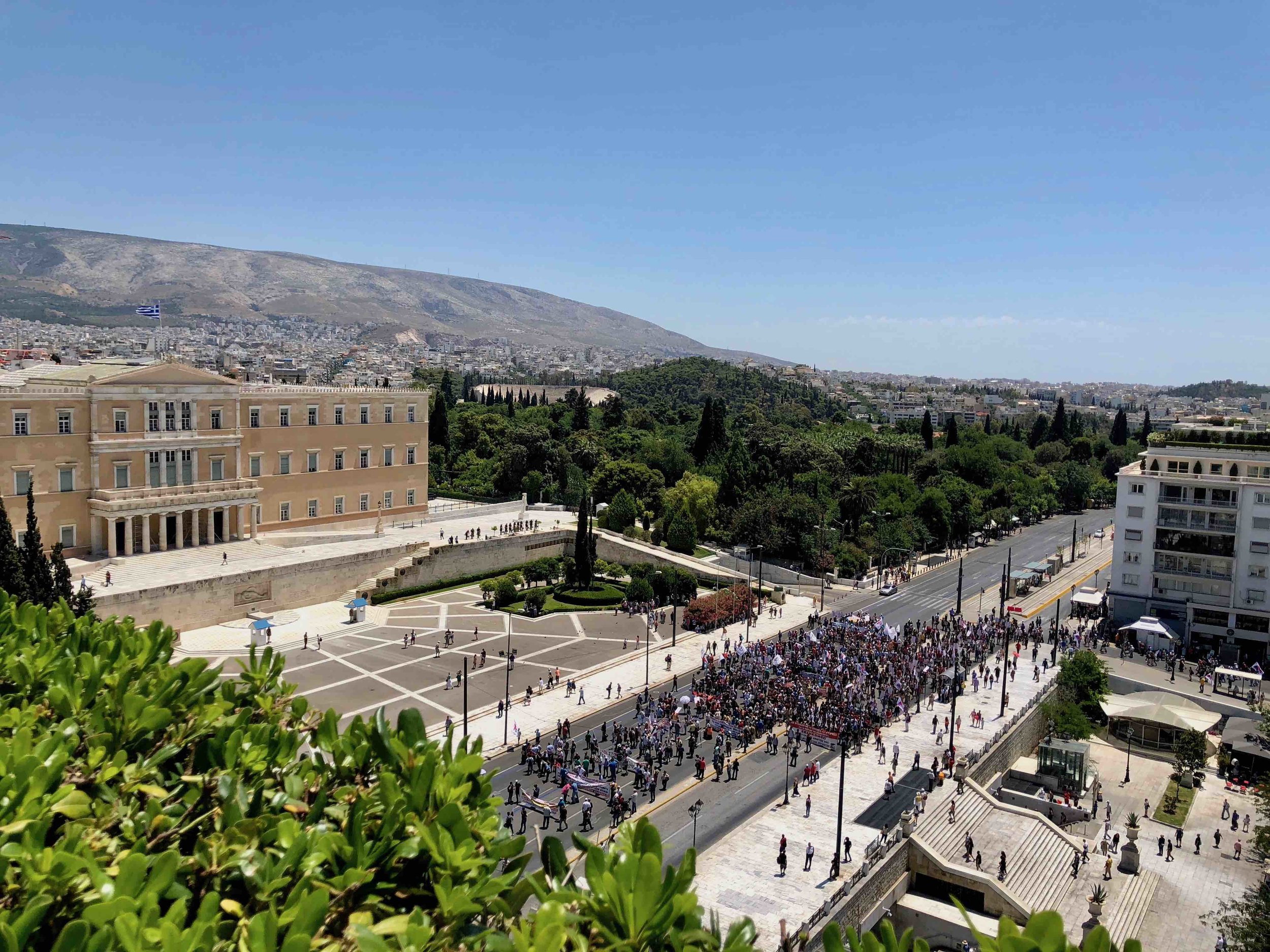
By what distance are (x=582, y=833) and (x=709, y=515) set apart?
35.6 metres

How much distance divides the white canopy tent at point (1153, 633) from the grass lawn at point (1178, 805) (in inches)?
463

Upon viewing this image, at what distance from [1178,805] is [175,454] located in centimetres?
4012

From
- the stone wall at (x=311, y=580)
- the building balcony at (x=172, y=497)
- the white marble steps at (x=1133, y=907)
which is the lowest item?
the white marble steps at (x=1133, y=907)

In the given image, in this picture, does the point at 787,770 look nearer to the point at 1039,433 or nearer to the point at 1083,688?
the point at 1083,688

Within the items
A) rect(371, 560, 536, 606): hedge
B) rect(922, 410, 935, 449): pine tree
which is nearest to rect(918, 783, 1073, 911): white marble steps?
rect(371, 560, 536, 606): hedge

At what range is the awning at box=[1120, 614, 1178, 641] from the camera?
40906 millimetres

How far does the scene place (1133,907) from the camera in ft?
75.8

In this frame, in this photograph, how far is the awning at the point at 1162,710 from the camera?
3244 centimetres

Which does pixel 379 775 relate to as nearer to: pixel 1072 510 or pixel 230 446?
pixel 230 446

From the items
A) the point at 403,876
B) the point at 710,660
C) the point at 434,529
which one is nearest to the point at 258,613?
the point at 434,529

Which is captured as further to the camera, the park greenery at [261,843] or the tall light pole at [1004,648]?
the tall light pole at [1004,648]

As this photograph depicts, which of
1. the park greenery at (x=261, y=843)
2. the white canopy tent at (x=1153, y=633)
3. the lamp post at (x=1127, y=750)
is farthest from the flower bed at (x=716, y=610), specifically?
the park greenery at (x=261, y=843)

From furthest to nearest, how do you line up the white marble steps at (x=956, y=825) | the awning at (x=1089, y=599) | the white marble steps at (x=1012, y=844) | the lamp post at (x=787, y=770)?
the awning at (x=1089, y=599), the lamp post at (x=787, y=770), the white marble steps at (x=956, y=825), the white marble steps at (x=1012, y=844)

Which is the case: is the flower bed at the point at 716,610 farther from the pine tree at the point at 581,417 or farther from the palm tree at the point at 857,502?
the pine tree at the point at 581,417
